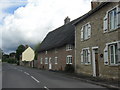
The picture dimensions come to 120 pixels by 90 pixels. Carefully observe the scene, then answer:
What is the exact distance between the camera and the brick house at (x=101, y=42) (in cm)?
1791

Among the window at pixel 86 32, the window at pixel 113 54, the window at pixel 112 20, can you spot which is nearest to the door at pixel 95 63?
the window at pixel 86 32

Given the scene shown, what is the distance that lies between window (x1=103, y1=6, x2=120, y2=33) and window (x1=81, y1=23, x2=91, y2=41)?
3.91 m

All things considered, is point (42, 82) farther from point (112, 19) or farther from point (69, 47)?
point (69, 47)

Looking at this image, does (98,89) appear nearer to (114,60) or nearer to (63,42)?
(114,60)

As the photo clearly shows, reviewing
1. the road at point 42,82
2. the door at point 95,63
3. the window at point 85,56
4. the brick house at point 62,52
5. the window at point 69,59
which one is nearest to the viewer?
the road at point 42,82

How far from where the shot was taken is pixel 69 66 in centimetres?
3038

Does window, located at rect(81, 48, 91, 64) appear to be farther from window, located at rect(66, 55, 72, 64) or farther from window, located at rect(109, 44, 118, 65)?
window, located at rect(66, 55, 72, 64)

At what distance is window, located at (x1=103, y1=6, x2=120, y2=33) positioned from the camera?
17.6 meters

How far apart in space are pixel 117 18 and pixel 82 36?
890cm

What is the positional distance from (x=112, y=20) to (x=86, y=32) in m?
6.50

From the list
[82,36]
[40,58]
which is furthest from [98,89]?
[40,58]

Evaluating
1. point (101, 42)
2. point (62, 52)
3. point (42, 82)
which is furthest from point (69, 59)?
point (42, 82)

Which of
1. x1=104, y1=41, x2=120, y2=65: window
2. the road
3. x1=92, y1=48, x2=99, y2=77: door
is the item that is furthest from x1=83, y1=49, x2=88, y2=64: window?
x1=104, y1=41, x2=120, y2=65: window

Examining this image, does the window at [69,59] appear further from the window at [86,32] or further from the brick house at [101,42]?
the window at [86,32]
